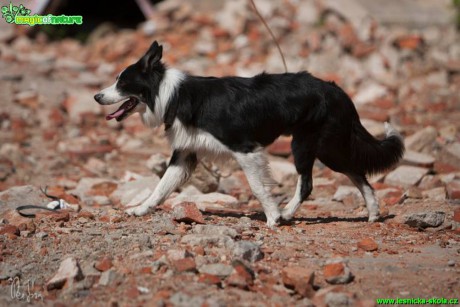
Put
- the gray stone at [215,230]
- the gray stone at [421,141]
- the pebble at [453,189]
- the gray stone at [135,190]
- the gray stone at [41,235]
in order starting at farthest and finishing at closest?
the gray stone at [421,141] → the pebble at [453,189] → the gray stone at [135,190] → the gray stone at [41,235] → the gray stone at [215,230]

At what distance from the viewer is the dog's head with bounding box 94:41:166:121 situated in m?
6.46

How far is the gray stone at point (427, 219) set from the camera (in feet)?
21.5

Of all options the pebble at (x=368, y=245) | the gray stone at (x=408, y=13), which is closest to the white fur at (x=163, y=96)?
the pebble at (x=368, y=245)

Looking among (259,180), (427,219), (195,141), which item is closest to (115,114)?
(195,141)

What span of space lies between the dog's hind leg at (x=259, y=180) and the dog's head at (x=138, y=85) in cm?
106

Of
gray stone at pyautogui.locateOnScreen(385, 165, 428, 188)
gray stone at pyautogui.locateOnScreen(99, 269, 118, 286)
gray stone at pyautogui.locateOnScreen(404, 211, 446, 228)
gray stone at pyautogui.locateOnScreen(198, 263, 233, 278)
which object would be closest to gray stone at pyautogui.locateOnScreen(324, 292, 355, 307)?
gray stone at pyautogui.locateOnScreen(198, 263, 233, 278)

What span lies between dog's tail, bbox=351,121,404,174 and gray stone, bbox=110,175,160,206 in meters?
2.36

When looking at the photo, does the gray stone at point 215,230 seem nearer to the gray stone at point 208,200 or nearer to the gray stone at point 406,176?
the gray stone at point 208,200

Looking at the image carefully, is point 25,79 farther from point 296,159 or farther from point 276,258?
point 276,258

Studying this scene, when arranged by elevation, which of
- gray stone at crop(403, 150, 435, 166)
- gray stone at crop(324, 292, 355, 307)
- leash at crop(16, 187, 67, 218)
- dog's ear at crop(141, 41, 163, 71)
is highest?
dog's ear at crop(141, 41, 163, 71)

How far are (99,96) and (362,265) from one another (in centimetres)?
292

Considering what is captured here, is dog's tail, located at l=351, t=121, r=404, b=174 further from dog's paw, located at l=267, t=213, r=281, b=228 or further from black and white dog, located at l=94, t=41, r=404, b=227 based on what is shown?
dog's paw, located at l=267, t=213, r=281, b=228

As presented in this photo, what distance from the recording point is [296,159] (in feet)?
22.3

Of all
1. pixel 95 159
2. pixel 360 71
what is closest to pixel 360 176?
pixel 95 159
